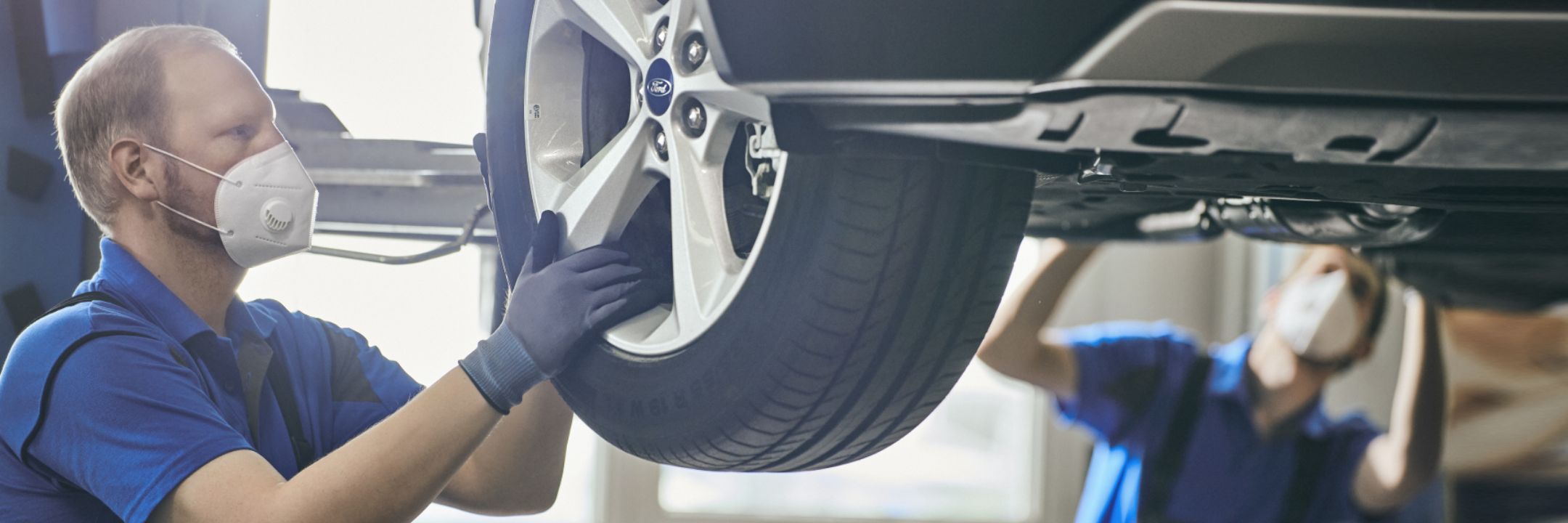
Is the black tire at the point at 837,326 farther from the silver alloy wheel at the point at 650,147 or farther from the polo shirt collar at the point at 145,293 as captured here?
the polo shirt collar at the point at 145,293

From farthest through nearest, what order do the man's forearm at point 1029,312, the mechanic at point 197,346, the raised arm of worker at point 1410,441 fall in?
1. the raised arm of worker at point 1410,441
2. the man's forearm at point 1029,312
3. the mechanic at point 197,346

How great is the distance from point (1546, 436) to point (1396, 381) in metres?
0.52

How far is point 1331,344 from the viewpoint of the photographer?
2180mm

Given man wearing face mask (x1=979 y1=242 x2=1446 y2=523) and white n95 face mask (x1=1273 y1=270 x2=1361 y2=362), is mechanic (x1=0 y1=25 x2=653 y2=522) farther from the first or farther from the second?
white n95 face mask (x1=1273 y1=270 x2=1361 y2=362)

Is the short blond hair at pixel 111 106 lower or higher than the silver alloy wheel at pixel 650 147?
lower

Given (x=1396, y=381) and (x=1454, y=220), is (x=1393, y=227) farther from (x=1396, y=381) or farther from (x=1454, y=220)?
(x=1396, y=381)

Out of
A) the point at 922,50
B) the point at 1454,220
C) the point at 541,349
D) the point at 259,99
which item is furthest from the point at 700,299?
the point at 1454,220

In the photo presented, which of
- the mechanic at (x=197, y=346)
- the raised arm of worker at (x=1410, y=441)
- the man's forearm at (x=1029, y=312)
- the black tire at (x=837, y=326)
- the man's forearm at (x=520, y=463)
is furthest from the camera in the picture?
the raised arm of worker at (x=1410, y=441)

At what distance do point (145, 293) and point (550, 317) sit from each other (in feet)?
1.02

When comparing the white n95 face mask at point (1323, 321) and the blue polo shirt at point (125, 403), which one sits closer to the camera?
the blue polo shirt at point (125, 403)

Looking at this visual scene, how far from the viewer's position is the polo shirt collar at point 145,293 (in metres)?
0.94

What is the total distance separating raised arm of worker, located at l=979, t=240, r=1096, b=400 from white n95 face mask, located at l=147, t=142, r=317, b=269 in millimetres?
1143

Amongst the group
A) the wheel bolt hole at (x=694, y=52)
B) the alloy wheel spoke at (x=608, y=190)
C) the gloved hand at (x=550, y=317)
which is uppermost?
the wheel bolt hole at (x=694, y=52)

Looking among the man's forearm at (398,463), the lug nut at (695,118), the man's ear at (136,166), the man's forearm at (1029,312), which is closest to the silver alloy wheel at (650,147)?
the lug nut at (695,118)
